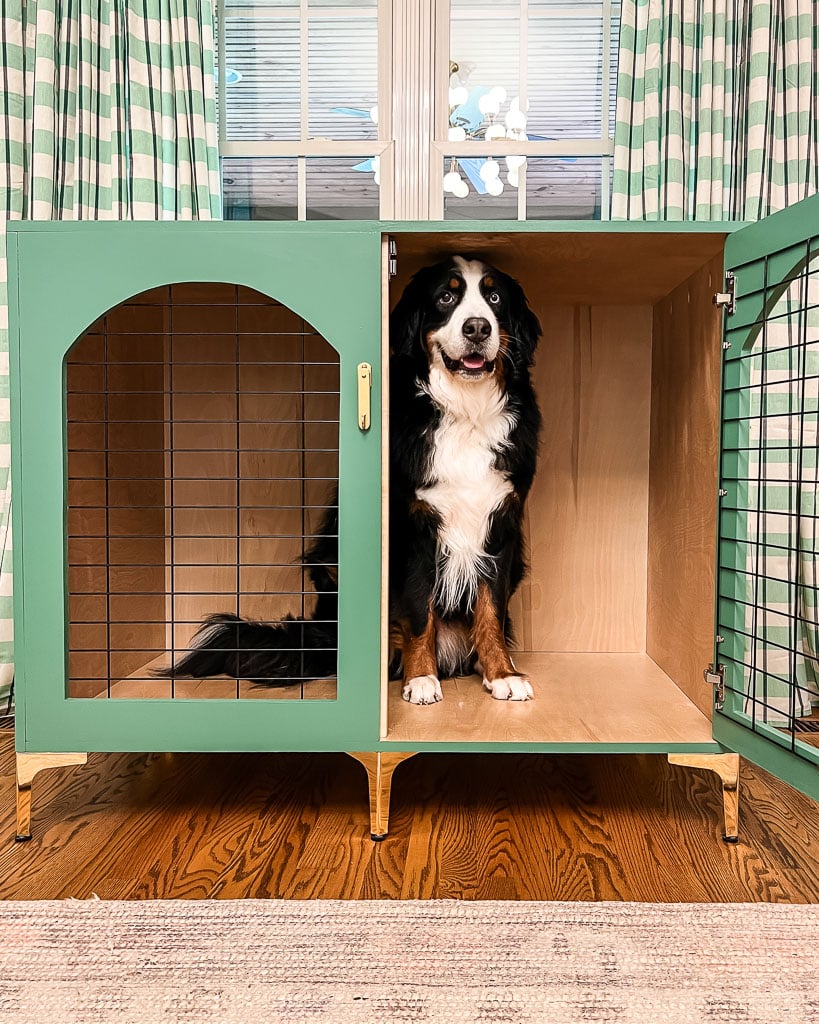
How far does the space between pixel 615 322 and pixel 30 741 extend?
1600 mm

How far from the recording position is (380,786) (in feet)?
4.47

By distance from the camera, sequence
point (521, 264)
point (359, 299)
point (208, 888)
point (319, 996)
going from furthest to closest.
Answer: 1. point (521, 264)
2. point (359, 299)
3. point (208, 888)
4. point (319, 996)

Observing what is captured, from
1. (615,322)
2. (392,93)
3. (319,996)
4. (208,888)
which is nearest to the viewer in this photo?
(319,996)

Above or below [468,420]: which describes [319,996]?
below

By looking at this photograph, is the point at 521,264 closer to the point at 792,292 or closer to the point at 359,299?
the point at 359,299

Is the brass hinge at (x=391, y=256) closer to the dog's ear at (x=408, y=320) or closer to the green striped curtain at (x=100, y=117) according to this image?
the dog's ear at (x=408, y=320)

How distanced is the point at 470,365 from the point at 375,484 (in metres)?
0.38

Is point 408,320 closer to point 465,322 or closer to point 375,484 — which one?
point 465,322

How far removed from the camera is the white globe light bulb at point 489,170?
2342 millimetres

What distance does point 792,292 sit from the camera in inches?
83.5

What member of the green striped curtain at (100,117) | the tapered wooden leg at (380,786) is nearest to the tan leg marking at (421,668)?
the tapered wooden leg at (380,786)

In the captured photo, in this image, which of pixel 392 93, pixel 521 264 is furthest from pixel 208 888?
pixel 392 93

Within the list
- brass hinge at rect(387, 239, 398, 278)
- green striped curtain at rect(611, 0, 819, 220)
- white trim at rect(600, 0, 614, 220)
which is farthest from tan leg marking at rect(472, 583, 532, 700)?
white trim at rect(600, 0, 614, 220)

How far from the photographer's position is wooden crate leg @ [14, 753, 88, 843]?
1350mm
